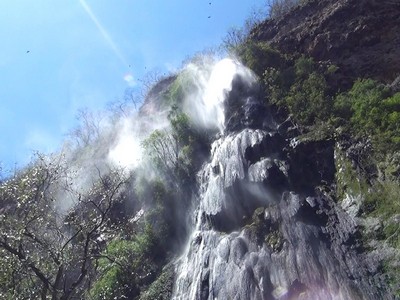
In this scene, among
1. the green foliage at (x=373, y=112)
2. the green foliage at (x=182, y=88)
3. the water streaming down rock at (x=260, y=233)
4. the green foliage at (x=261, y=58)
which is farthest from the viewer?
the green foliage at (x=182, y=88)

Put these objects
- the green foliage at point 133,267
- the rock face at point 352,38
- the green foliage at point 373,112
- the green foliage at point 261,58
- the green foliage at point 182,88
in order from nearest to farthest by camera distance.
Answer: the green foliage at point 373,112
the green foliage at point 133,267
the rock face at point 352,38
the green foliage at point 261,58
the green foliage at point 182,88

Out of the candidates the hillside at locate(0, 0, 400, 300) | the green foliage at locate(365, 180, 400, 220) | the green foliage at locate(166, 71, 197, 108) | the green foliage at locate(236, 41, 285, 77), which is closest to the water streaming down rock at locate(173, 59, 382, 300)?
the hillside at locate(0, 0, 400, 300)

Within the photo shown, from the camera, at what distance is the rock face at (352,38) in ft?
69.6

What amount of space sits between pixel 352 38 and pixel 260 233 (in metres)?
11.4

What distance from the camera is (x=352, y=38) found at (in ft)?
74.2

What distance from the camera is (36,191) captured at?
549 inches

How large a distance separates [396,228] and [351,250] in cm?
155

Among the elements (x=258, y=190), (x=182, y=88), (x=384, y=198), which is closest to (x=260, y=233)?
(x=258, y=190)

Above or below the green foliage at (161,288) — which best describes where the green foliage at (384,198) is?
below

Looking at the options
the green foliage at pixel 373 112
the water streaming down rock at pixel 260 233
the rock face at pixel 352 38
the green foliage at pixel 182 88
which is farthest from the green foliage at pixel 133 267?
the rock face at pixel 352 38

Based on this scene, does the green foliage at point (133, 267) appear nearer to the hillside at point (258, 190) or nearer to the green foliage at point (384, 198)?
the hillside at point (258, 190)

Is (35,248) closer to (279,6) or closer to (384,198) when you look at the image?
(384,198)

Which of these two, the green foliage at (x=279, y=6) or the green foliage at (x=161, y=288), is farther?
the green foliage at (x=279, y=6)

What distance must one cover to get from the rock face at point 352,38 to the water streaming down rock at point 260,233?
172 inches
